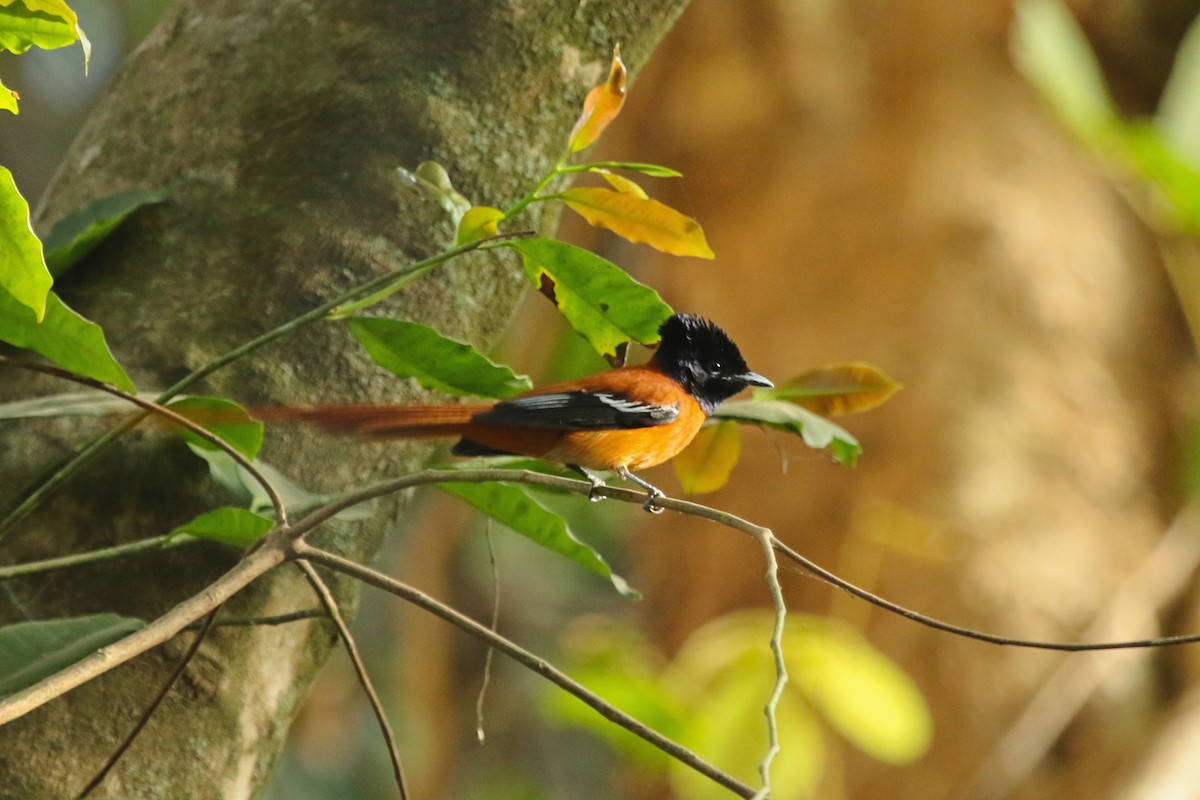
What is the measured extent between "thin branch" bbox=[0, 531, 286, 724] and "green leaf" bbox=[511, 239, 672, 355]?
48 centimetres

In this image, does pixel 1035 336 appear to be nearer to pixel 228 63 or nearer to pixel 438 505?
pixel 438 505

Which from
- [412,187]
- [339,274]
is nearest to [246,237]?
[339,274]

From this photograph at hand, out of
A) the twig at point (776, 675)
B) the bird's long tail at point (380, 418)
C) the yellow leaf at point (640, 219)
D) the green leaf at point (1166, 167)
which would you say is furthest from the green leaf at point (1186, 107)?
the twig at point (776, 675)

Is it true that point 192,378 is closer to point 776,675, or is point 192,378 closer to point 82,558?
point 82,558

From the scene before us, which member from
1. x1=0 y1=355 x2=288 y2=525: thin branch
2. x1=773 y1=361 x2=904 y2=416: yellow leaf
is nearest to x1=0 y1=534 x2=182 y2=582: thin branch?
x1=0 y1=355 x2=288 y2=525: thin branch

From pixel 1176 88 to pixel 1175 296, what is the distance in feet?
3.07

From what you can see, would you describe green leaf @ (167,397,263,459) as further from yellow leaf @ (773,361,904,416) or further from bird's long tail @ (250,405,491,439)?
yellow leaf @ (773,361,904,416)

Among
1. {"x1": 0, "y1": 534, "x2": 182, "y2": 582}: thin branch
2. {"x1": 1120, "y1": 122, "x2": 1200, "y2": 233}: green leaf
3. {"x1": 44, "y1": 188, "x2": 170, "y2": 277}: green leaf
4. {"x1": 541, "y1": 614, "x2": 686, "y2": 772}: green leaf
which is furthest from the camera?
{"x1": 1120, "y1": 122, "x2": 1200, "y2": 233}: green leaf

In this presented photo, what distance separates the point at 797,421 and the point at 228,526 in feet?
2.38

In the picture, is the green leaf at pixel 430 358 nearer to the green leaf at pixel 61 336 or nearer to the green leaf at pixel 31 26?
the green leaf at pixel 61 336

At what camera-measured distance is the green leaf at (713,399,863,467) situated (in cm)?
158

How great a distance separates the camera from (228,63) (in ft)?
6.16

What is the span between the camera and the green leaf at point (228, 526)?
136 centimetres

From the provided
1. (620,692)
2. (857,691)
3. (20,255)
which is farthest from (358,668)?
(857,691)
